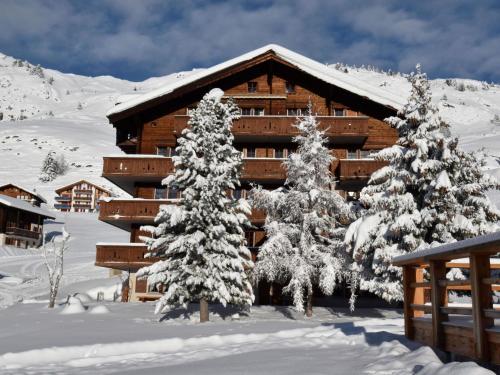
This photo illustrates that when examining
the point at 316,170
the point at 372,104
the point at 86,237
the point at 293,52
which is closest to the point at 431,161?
the point at 316,170

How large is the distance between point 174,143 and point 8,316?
47.6ft

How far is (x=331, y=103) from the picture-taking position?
108ft

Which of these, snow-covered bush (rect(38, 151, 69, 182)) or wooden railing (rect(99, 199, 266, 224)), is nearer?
wooden railing (rect(99, 199, 266, 224))

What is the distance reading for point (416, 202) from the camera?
20.3 m

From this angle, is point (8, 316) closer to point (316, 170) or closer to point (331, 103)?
point (316, 170)

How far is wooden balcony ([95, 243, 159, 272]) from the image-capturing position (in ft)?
91.1

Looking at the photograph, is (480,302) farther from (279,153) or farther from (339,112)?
(339,112)

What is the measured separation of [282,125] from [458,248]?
2384 centimetres

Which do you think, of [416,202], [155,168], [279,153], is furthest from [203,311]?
[279,153]

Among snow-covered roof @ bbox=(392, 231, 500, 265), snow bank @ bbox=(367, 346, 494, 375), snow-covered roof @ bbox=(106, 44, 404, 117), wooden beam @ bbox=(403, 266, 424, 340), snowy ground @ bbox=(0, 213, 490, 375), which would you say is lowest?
snowy ground @ bbox=(0, 213, 490, 375)

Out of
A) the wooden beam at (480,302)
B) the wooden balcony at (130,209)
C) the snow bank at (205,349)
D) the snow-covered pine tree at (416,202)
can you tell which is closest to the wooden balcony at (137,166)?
the wooden balcony at (130,209)

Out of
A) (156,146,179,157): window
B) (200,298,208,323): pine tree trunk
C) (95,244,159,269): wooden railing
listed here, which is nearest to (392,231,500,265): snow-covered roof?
(200,298,208,323): pine tree trunk

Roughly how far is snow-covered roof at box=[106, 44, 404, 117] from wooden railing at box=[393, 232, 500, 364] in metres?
22.8

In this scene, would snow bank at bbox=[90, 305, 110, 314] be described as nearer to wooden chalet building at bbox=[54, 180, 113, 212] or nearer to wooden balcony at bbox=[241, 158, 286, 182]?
wooden balcony at bbox=[241, 158, 286, 182]
